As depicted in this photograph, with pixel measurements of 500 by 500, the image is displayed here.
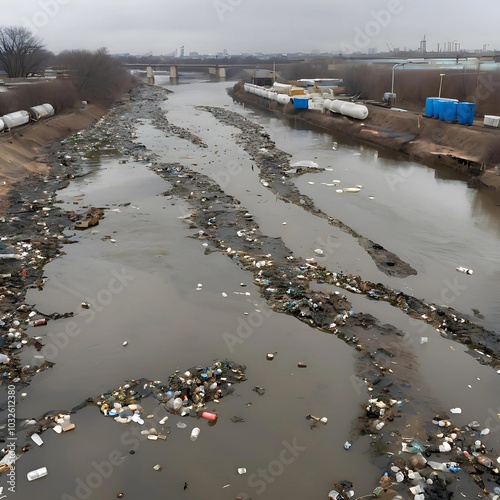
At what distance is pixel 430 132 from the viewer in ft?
93.4

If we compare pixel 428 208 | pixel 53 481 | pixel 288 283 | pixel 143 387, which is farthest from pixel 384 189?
pixel 53 481

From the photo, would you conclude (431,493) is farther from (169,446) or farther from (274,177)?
(274,177)

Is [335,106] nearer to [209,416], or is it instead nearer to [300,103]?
[300,103]

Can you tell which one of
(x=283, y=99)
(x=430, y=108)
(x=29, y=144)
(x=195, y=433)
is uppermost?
(x=283, y=99)

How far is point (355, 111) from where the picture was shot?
35.6 m

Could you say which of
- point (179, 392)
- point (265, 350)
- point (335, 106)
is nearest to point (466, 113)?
point (335, 106)

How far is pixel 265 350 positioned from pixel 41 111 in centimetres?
3015

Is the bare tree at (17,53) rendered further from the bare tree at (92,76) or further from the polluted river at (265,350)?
the polluted river at (265,350)

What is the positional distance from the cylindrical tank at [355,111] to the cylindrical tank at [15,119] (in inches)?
896

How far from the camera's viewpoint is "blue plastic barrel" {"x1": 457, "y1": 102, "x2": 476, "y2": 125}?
26.9 m

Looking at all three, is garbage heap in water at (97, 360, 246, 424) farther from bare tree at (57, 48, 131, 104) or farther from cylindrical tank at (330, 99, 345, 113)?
bare tree at (57, 48, 131, 104)

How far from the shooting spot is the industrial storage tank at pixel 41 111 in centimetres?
3167

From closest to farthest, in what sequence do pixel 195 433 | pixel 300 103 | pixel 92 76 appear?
pixel 195 433
pixel 300 103
pixel 92 76

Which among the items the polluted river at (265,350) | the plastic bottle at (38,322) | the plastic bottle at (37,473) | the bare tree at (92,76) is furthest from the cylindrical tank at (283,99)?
the plastic bottle at (37,473)
